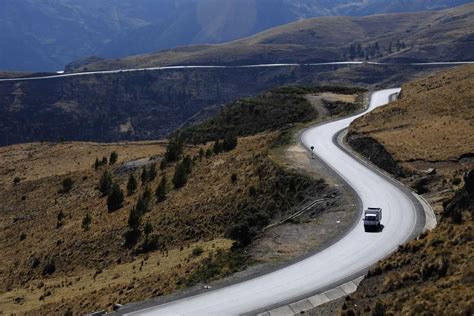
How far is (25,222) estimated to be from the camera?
57594mm

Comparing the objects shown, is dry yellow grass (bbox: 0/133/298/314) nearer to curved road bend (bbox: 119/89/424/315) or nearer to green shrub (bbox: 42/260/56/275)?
green shrub (bbox: 42/260/56/275)

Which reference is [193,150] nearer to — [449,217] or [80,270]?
[80,270]

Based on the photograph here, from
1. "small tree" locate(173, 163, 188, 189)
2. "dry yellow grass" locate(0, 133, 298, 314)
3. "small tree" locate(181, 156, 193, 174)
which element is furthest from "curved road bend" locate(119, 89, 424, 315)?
"small tree" locate(181, 156, 193, 174)

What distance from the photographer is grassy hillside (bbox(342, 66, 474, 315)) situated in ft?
62.6

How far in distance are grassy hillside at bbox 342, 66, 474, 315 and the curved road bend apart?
2364 mm

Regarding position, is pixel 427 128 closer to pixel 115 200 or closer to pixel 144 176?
pixel 144 176

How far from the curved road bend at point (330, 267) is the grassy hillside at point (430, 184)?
2.36 metres

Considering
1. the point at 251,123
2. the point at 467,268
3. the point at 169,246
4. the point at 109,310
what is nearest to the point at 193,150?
the point at 251,123

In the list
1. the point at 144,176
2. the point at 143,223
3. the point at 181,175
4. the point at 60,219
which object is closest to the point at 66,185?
the point at 144,176

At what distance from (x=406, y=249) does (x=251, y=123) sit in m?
64.1

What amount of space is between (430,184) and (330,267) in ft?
53.8

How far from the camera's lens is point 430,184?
4216 cm

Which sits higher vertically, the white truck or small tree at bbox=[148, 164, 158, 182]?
the white truck

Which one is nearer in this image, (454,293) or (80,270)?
(454,293)
